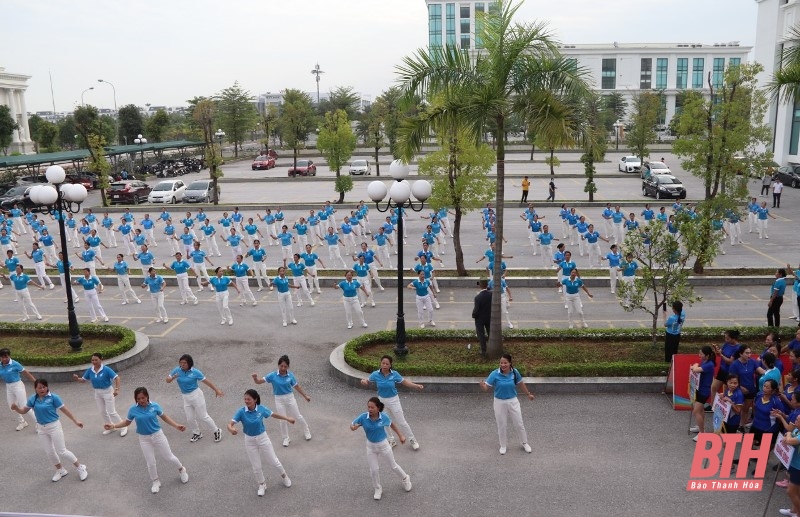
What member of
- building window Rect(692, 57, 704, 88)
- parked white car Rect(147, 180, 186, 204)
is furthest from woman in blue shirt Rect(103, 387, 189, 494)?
building window Rect(692, 57, 704, 88)

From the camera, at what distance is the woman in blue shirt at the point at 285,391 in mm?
10070

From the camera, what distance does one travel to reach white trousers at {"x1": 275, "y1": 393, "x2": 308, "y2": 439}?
10.2 m

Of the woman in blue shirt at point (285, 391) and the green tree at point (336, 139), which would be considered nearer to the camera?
the woman in blue shirt at point (285, 391)

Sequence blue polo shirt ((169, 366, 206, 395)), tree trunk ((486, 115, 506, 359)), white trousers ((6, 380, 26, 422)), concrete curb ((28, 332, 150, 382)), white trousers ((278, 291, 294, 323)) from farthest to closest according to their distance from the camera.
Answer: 1. white trousers ((278, 291, 294, 323))
2. concrete curb ((28, 332, 150, 382))
3. tree trunk ((486, 115, 506, 359))
4. white trousers ((6, 380, 26, 422))
5. blue polo shirt ((169, 366, 206, 395))

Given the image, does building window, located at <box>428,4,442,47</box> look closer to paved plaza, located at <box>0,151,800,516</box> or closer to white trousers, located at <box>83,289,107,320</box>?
white trousers, located at <box>83,289,107,320</box>

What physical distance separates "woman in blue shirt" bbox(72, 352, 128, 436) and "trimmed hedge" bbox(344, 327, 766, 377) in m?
4.39

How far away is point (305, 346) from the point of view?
1504 centimetres

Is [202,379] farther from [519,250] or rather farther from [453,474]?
[519,250]

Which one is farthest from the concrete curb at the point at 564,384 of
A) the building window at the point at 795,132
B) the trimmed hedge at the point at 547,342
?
the building window at the point at 795,132

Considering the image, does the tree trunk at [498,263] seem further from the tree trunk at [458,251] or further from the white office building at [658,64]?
the white office building at [658,64]

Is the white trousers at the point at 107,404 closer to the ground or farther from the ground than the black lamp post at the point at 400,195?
closer to the ground

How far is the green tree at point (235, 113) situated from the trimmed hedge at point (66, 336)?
55502mm

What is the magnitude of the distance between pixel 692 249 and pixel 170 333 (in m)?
12.2

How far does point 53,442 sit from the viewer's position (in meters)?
9.51
